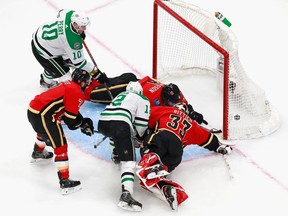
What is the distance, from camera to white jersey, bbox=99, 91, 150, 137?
14.8 feet

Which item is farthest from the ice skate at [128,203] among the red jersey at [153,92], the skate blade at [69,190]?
the red jersey at [153,92]

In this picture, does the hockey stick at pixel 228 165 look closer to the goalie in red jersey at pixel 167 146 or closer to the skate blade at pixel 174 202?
the goalie in red jersey at pixel 167 146

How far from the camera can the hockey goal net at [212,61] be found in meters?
4.96

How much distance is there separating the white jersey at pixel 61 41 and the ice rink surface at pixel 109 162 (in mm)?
538

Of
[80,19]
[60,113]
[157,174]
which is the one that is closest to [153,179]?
[157,174]

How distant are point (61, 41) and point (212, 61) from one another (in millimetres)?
1170

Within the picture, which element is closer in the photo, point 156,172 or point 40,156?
point 156,172

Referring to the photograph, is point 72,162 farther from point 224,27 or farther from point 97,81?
point 224,27

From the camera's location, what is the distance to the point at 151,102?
5.03 metres

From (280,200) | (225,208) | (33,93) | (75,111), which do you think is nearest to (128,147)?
(75,111)

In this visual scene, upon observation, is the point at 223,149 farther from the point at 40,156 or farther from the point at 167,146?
the point at 40,156

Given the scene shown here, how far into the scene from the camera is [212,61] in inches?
216

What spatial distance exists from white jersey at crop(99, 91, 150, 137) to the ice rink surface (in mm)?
428

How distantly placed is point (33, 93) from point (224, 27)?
1695 mm
